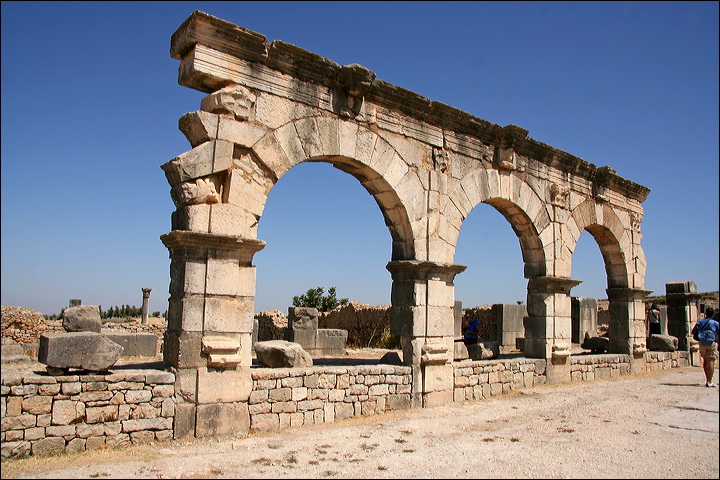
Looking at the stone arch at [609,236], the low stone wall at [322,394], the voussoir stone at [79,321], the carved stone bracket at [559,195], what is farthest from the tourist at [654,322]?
the voussoir stone at [79,321]

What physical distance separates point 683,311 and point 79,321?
1414 cm

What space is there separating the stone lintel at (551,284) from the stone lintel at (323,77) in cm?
219

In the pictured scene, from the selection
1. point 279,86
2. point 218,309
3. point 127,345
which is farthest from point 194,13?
point 127,345

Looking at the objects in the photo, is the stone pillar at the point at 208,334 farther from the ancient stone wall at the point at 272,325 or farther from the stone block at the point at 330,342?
the ancient stone wall at the point at 272,325

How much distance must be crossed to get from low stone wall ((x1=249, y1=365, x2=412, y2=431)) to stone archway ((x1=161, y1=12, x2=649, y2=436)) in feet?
0.75

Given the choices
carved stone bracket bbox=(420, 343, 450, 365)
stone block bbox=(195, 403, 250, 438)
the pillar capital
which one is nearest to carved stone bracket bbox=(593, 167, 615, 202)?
the pillar capital

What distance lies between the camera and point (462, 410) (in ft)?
25.7

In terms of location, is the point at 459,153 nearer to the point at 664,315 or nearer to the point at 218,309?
the point at 218,309

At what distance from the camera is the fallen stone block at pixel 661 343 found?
1377 centimetres

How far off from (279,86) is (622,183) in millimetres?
8961

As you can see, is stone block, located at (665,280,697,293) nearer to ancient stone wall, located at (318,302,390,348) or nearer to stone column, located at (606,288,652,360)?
stone column, located at (606,288,652,360)

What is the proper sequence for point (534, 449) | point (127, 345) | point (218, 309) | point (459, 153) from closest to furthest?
1. point (534, 449)
2. point (218, 309)
3. point (459, 153)
4. point (127, 345)

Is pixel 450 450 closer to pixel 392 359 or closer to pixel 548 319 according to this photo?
pixel 392 359

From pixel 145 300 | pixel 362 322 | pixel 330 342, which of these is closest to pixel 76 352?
pixel 330 342
